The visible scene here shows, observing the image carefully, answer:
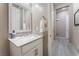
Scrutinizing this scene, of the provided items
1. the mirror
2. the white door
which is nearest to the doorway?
the white door

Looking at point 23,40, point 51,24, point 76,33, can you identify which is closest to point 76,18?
point 76,33

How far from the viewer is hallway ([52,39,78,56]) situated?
1.05 metres

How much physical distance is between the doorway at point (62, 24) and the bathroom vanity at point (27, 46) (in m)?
0.27

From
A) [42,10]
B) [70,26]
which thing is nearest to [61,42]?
[70,26]

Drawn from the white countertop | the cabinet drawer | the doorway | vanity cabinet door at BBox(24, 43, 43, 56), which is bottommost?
vanity cabinet door at BBox(24, 43, 43, 56)

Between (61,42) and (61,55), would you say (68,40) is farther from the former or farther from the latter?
(61,55)

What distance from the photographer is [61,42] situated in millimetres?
1108

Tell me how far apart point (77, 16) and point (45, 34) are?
0.52m

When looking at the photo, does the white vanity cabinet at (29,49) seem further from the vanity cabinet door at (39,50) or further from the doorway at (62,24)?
the doorway at (62,24)

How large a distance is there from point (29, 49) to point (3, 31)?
0.39 m

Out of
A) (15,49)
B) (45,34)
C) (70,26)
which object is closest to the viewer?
(15,49)

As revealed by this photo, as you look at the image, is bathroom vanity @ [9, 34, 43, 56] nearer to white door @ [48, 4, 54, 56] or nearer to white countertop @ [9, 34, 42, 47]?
white countertop @ [9, 34, 42, 47]

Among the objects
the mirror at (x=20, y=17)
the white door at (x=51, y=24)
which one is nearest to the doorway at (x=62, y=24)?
the white door at (x=51, y=24)

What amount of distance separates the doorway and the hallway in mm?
73
